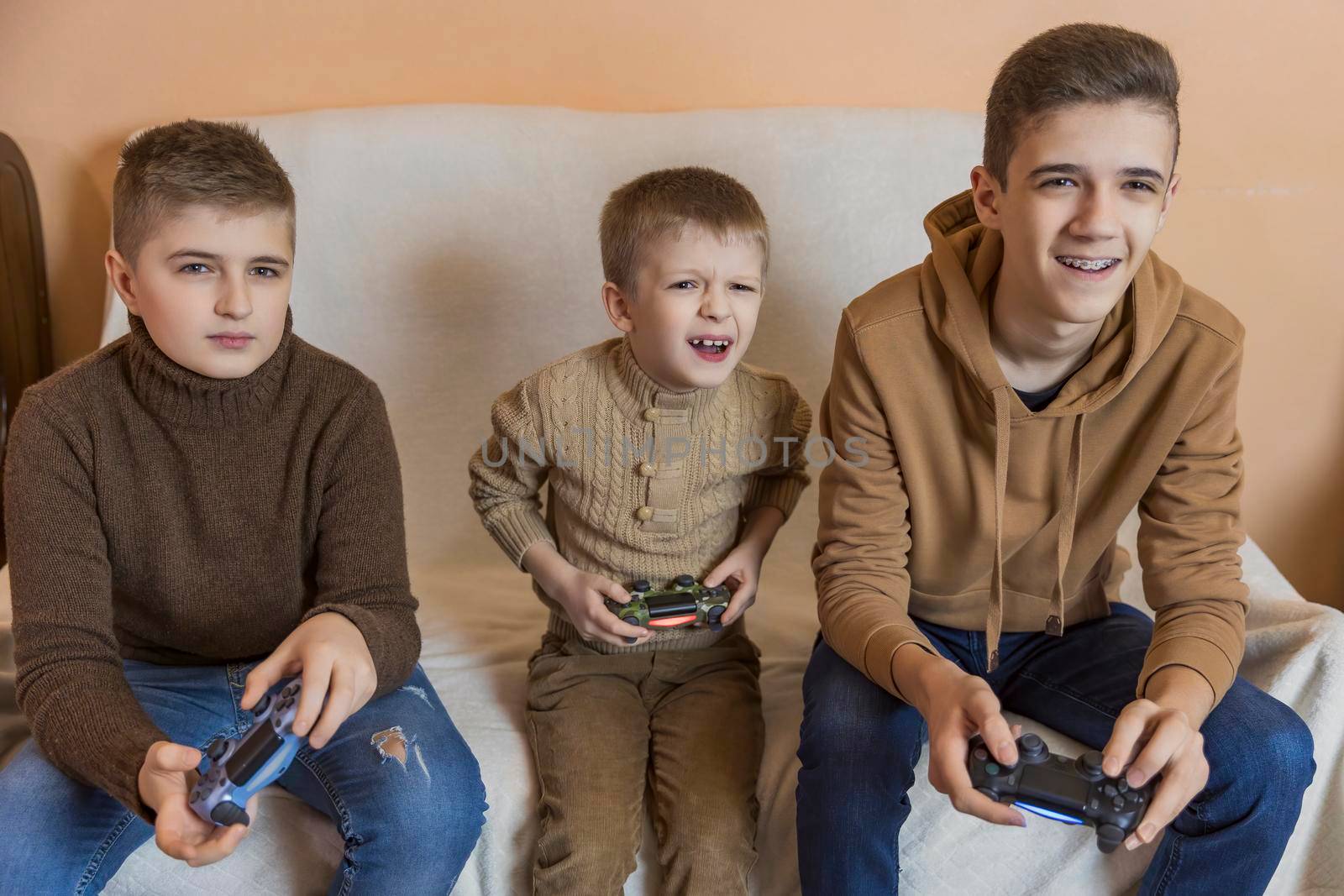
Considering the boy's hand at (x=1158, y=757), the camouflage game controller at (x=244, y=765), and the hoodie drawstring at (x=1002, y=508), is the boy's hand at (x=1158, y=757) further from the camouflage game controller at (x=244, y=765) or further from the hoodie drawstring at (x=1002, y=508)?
the camouflage game controller at (x=244, y=765)

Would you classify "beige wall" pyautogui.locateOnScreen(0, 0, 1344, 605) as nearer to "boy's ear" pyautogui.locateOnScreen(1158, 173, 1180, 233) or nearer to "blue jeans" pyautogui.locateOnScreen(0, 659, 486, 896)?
"boy's ear" pyautogui.locateOnScreen(1158, 173, 1180, 233)

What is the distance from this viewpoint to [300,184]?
5.39 feet

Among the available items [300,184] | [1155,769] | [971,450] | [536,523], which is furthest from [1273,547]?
[300,184]

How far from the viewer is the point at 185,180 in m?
1.12

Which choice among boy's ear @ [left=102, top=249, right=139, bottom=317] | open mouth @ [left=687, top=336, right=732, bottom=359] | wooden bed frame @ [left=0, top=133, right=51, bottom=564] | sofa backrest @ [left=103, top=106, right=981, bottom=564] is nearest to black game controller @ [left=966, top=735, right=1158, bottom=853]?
open mouth @ [left=687, top=336, right=732, bottom=359]

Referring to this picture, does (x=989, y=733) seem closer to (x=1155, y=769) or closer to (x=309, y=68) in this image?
(x=1155, y=769)

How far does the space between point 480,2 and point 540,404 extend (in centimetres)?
75

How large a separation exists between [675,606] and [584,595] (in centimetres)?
10

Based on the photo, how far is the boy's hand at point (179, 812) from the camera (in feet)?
3.21

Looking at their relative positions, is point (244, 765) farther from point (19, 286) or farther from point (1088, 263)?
point (19, 286)

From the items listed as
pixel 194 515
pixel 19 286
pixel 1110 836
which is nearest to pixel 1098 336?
pixel 1110 836

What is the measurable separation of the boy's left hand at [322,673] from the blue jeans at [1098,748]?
1.45ft

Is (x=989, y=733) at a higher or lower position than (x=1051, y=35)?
lower

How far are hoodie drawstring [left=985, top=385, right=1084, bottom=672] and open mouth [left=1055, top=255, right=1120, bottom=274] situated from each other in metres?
0.14
